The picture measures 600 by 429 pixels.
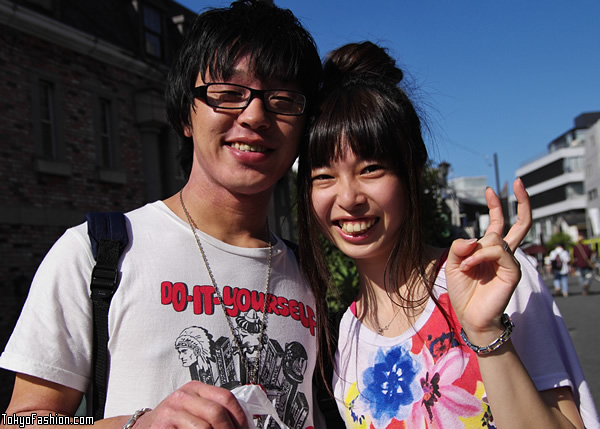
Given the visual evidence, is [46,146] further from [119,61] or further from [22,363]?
[22,363]

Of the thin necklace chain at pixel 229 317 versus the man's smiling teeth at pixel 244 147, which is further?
the man's smiling teeth at pixel 244 147

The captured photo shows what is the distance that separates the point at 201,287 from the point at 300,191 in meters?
0.63

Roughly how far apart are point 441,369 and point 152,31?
13.0 m

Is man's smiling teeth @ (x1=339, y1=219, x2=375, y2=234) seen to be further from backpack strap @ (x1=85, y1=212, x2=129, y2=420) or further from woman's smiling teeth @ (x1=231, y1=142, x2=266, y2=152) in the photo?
backpack strap @ (x1=85, y1=212, x2=129, y2=420)

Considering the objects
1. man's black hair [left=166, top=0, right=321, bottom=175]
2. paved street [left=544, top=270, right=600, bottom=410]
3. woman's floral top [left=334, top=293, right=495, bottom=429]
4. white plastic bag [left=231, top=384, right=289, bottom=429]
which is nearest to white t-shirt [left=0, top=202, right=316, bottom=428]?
woman's floral top [left=334, top=293, right=495, bottom=429]

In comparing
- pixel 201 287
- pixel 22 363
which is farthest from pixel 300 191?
pixel 22 363

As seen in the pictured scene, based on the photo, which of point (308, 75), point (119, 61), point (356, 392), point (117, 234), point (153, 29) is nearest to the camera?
point (117, 234)

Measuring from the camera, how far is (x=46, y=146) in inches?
384

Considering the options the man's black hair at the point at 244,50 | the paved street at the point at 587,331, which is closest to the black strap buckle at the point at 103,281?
the man's black hair at the point at 244,50

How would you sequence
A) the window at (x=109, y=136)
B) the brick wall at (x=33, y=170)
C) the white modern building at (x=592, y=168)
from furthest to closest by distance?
the white modern building at (x=592, y=168), the window at (x=109, y=136), the brick wall at (x=33, y=170)

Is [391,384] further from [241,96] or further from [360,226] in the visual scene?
[241,96]

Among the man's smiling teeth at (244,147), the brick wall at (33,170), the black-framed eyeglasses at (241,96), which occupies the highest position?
the brick wall at (33,170)

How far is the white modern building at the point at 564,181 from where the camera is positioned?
209ft

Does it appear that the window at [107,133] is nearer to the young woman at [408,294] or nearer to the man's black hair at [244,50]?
the man's black hair at [244,50]
